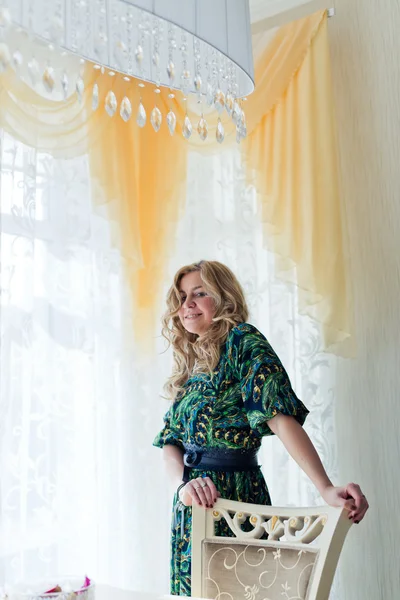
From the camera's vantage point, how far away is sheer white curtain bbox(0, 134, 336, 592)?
231 cm

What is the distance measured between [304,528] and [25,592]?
2.13 feet

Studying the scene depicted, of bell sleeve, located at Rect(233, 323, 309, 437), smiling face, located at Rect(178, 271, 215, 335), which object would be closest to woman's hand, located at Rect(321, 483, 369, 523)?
bell sleeve, located at Rect(233, 323, 309, 437)

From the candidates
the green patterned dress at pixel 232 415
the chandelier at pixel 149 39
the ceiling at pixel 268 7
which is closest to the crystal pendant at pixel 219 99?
the chandelier at pixel 149 39

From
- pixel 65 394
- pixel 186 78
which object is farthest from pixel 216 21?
pixel 65 394

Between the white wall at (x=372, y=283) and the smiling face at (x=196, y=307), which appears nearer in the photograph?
the smiling face at (x=196, y=307)

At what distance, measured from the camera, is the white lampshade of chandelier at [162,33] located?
1.18 meters

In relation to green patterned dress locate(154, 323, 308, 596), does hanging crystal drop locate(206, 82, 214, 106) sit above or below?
above

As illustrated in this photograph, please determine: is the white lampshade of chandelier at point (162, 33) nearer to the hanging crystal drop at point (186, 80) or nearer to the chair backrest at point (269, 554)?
the hanging crystal drop at point (186, 80)

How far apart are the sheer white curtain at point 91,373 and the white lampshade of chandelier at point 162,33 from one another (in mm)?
1072

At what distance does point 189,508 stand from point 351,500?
0.60m

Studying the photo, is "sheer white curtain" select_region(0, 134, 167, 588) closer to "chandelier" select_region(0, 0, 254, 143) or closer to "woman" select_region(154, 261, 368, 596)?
"woman" select_region(154, 261, 368, 596)

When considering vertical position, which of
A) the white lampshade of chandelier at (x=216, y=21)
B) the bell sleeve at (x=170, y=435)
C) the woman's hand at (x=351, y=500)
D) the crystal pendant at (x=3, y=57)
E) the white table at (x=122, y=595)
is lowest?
the white table at (x=122, y=595)

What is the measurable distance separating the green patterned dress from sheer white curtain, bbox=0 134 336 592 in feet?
1.69

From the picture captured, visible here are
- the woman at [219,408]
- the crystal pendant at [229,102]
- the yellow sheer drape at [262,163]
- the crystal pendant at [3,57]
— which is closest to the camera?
the crystal pendant at [3,57]
